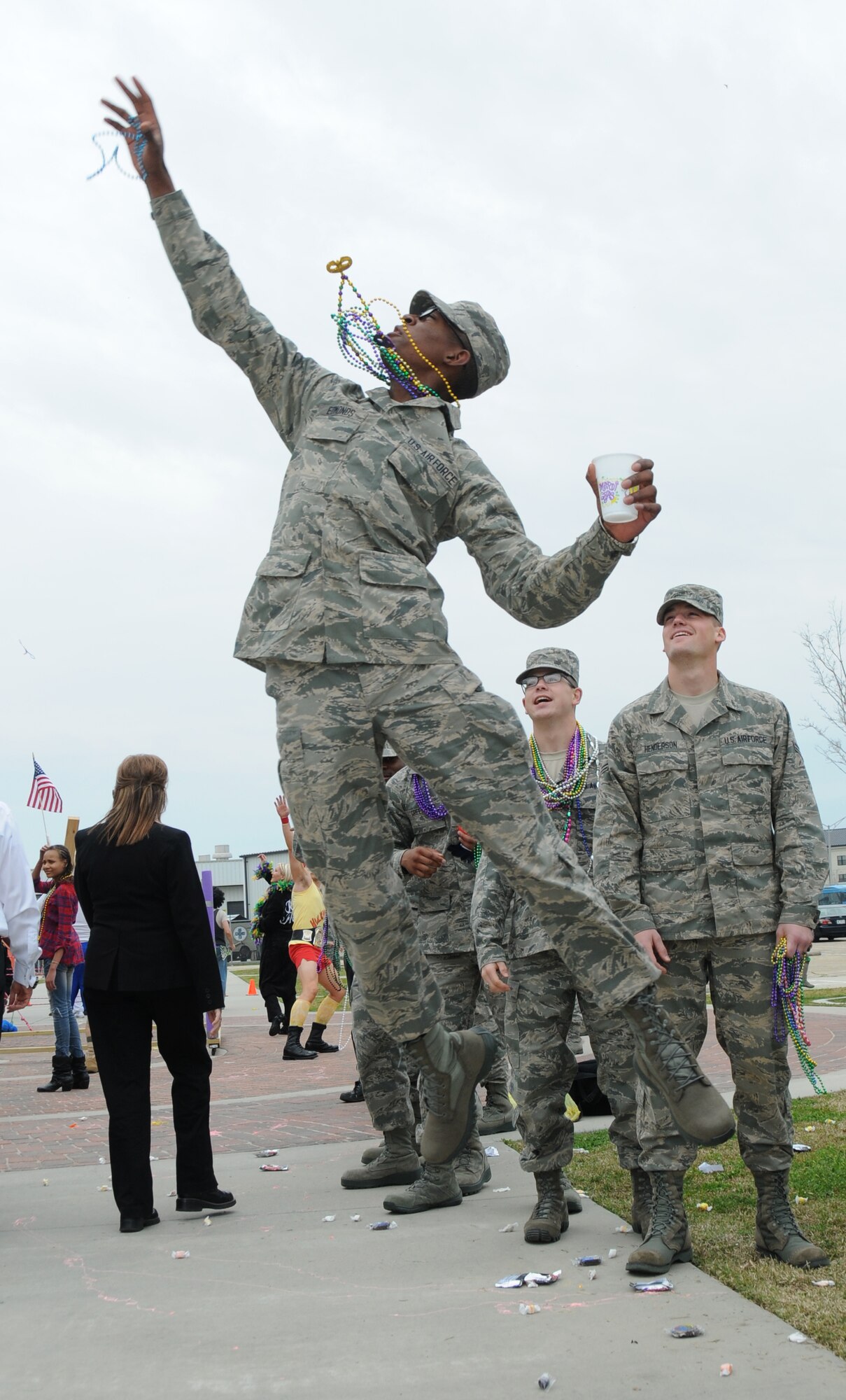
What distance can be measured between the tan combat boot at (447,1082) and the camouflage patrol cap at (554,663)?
5.98 feet

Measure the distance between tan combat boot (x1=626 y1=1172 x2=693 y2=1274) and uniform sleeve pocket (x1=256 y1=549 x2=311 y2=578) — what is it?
214 cm

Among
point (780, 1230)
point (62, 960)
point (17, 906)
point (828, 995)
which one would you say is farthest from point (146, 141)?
point (828, 995)

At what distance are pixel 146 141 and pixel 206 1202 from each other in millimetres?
3757

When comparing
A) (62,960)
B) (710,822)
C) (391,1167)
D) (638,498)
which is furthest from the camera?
(62,960)

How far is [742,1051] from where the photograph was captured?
379 centimetres

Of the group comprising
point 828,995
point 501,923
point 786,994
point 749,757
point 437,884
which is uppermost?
point 749,757

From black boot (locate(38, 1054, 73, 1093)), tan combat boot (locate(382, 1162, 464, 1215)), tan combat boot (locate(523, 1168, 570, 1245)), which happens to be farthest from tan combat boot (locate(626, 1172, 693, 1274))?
black boot (locate(38, 1054, 73, 1093))

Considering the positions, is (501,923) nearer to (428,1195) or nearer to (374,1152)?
(428,1195)

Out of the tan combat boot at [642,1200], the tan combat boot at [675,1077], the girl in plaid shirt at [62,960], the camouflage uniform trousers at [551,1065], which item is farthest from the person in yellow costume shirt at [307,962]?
the tan combat boot at [675,1077]

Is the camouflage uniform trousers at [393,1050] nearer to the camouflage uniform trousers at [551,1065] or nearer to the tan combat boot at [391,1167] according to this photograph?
the tan combat boot at [391,1167]

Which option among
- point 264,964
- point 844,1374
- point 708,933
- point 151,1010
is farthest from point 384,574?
point 264,964

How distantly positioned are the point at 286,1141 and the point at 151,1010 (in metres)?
2.13

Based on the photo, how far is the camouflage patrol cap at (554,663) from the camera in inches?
194

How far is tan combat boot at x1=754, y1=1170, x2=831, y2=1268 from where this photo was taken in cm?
355
